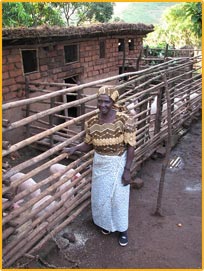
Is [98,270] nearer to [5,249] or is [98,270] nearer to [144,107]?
[5,249]

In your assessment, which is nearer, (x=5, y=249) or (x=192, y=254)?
(x=5, y=249)

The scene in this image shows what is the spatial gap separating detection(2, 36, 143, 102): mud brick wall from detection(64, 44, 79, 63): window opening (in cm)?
12

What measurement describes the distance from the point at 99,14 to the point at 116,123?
776 inches

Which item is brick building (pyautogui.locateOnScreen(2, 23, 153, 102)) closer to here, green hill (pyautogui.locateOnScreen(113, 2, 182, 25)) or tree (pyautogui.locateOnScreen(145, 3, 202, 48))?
tree (pyautogui.locateOnScreen(145, 3, 202, 48))

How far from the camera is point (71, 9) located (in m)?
21.4

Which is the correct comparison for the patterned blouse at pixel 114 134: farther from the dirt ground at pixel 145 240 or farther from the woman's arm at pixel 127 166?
the dirt ground at pixel 145 240

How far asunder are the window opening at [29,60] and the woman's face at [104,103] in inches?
201

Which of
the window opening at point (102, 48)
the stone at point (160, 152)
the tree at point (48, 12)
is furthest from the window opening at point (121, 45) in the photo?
the stone at point (160, 152)

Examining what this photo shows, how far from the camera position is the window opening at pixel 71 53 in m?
8.96

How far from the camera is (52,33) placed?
24.7 feet

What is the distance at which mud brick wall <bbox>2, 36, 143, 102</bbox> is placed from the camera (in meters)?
7.18

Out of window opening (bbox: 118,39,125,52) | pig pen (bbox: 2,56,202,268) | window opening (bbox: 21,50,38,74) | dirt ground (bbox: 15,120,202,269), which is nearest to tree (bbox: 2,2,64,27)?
window opening (bbox: 118,39,125,52)

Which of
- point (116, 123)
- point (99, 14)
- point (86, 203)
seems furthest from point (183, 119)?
point (99, 14)

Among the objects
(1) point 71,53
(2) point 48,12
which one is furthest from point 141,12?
(1) point 71,53
